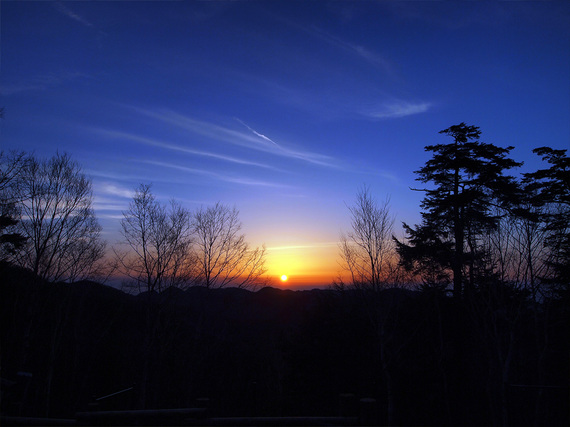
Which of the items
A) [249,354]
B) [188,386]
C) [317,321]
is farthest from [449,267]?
[249,354]

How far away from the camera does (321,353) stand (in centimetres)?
1642

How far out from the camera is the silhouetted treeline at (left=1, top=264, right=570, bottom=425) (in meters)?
12.5

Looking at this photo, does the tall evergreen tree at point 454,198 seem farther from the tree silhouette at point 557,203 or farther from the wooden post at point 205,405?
the wooden post at point 205,405

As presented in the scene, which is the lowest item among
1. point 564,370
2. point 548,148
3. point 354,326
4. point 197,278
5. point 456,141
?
point 564,370

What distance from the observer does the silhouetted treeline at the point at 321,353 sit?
41.1ft

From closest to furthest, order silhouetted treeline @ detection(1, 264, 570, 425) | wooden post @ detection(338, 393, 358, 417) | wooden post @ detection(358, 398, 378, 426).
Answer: wooden post @ detection(358, 398, 378, 426) → wooden post @ detection(338, 393, 358, 417) → silhouetted treeline @ detection(1, 264, 570, 425)

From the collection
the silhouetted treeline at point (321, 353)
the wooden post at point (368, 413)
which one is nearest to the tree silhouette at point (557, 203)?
the silhouetted treeline at point (321, 353)

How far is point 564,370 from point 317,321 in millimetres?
9362

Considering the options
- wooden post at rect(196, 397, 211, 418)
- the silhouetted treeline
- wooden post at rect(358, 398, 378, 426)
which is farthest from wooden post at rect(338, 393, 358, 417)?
the silhouetted treeline

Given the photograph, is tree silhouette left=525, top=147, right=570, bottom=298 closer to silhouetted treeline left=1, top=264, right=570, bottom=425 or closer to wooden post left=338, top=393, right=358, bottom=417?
silhouetted treeline left=1, top=264, right=570, bottom=425

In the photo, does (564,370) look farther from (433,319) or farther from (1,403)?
(1,403)

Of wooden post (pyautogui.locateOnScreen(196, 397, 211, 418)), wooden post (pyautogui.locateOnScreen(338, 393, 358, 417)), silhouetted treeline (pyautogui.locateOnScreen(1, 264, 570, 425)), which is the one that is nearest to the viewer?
wooden post (pyautogui.locateOnScreen(338, 393, 358, 417))

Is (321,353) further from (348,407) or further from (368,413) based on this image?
(368,413)

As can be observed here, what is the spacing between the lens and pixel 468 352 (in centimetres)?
1509
